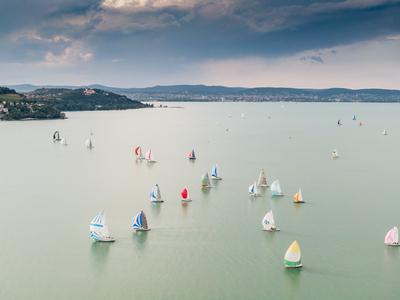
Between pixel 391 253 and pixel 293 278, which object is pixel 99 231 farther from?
→ pixel 391 253

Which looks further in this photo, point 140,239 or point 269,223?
point 269,223

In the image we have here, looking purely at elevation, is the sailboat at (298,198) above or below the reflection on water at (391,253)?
above

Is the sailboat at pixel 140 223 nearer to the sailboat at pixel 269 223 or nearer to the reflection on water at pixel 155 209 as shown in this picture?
the reflection on water at pixel 155 209

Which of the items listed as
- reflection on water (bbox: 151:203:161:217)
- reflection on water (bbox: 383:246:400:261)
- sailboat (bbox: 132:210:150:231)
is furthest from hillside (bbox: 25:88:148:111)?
reflection on water (bbox: 383:246:400:261)

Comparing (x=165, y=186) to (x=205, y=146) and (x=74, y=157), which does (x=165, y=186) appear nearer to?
(x=74, y=157)

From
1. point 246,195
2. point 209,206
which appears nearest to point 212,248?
point 209,206

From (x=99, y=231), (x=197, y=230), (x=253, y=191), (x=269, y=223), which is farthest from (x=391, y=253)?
(x=99, y=231)

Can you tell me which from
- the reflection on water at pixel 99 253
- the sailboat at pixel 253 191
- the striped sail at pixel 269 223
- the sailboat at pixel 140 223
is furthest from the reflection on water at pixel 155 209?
the striped sail at pixel 269 223
